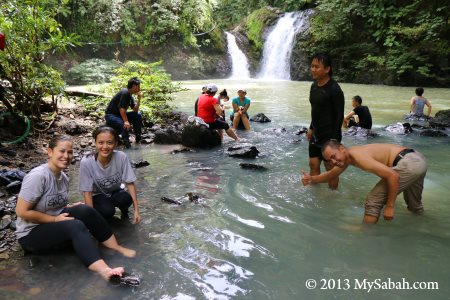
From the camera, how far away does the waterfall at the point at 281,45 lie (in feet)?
92.0

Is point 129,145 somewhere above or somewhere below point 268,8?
below

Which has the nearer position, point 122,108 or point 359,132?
point 122,108

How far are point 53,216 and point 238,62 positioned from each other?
2803 cm

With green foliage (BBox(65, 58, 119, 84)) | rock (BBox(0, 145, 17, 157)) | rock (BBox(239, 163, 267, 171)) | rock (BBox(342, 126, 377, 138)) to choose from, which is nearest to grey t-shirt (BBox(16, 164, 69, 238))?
rock (BBox(239, 163, 267, 171))

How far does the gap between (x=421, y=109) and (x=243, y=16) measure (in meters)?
28.1

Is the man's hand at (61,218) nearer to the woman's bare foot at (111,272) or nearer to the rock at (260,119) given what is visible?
the woman's bare foot at (111,272)

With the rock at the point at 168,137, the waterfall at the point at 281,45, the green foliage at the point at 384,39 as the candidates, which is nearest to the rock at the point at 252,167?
the rock at the point at 168,137

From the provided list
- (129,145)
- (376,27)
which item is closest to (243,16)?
(376,27)

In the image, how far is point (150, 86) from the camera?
1124 cm

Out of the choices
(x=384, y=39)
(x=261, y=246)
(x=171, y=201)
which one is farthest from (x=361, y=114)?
(x=384, y=39)

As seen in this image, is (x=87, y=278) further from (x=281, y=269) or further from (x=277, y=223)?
(x=277, y=223)

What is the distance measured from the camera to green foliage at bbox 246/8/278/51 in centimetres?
3008

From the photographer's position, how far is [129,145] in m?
8.54

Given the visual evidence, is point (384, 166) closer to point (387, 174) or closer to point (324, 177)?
point (387, 174)
